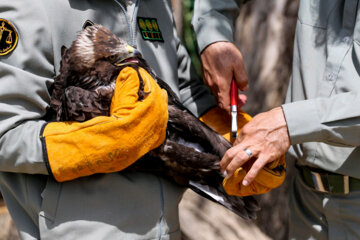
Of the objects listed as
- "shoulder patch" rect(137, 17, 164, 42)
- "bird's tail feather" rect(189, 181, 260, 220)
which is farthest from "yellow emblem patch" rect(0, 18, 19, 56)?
"bird's tail feather" rect(189, 181, 260, 220)

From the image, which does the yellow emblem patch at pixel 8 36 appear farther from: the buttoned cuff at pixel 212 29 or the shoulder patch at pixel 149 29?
the buttoned cuff at pixel 212 29

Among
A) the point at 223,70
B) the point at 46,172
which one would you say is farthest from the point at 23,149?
the point at 223,70

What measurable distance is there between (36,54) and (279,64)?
5.56 ft

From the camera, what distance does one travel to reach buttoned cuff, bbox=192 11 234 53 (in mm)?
2355

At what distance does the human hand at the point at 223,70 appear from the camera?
2.27 metres

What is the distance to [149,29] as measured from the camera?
2.17 meters

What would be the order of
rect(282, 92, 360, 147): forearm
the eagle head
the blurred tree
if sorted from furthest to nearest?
the blurred tree → rect(282, 92, 360, 147): forearm → the eagle head

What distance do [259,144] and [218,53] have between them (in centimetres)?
57

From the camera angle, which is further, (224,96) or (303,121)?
(224,96)

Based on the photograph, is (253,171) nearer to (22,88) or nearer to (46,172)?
(46,172)

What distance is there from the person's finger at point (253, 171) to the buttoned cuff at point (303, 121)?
19 cm

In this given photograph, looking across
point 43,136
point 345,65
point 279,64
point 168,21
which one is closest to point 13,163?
point 43,136

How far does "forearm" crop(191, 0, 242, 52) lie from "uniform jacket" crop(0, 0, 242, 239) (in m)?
0.40

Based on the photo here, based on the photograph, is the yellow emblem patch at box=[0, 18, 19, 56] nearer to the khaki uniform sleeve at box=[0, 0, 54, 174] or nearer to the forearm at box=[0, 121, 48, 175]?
the khaki uniform sleeve at box=[0, 0, 54, 174]
